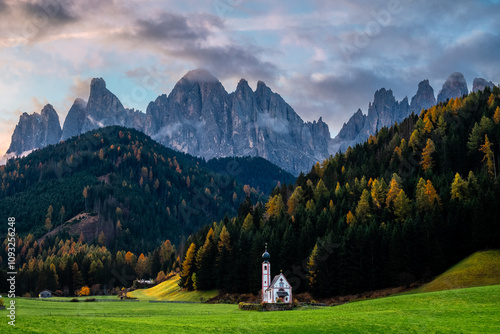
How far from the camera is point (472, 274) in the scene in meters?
69.8

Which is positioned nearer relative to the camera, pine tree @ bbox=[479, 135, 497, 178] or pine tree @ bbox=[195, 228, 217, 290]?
pine tree @ bbox=[479, 135, 497, 178]

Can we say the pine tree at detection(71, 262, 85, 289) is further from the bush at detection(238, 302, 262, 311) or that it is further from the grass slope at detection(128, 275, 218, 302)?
the bush at detection(238, 302, 262, 311)

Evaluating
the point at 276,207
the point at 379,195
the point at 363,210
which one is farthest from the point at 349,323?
the point at 276,207

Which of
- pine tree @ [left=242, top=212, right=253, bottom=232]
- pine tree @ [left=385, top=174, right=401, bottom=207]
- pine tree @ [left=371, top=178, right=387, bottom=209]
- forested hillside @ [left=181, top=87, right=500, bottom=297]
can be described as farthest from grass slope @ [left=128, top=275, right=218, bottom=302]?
pine tree @ [left=385, top=174, right=401, bottom=207]

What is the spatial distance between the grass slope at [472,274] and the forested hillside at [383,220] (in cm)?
386

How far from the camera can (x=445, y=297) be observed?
171 ft

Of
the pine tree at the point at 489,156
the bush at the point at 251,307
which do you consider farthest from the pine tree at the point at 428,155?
the bush at the point at 251,307

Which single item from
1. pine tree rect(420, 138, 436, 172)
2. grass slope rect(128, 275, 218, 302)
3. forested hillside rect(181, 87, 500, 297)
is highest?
pine tree rect(420, 138, 436, 172)

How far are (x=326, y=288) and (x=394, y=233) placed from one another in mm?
14700

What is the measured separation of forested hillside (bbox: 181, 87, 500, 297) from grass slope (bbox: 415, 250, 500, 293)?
12.7ft

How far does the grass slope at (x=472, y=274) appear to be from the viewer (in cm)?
6712

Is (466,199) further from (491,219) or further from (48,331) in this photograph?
(48,331)

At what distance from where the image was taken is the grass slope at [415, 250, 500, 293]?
67.1m

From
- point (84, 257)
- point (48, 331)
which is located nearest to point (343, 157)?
point (84, 257)
